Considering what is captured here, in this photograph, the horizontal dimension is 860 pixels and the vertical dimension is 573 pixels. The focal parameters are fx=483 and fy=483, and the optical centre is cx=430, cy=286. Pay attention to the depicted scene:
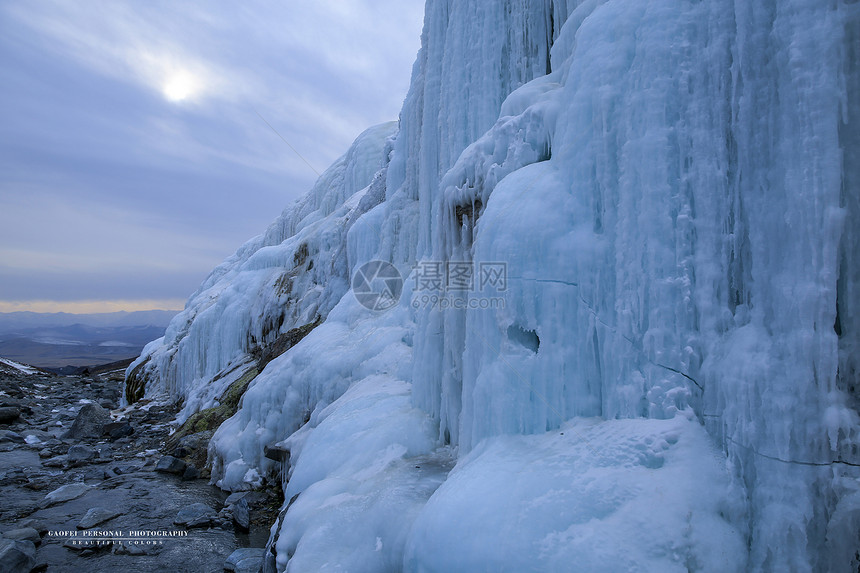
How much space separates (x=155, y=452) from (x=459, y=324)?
1168cm

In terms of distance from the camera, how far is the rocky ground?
7.09m

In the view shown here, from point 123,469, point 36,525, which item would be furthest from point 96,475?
point 36,525

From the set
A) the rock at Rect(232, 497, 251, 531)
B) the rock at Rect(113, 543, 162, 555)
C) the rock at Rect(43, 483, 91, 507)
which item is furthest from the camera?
the rock at Rect(43, 483, 91, 507)

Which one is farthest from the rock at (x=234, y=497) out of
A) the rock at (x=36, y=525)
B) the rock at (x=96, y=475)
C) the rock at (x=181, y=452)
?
the rock at (x=96, y=475)

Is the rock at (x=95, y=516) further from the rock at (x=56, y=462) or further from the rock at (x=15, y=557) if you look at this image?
the rock at (x=56, y=462)

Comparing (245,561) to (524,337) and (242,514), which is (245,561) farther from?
(524,337)

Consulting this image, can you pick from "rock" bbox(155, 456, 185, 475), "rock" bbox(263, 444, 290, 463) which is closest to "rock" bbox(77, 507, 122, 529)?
"rock" bbox(155, 456, 185, 475)

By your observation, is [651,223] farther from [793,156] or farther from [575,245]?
[793,156]

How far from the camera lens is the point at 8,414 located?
717 inches

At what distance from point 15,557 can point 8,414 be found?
50.5 ft

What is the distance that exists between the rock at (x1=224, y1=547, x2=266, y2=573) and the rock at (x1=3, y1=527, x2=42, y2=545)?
11.2 feet

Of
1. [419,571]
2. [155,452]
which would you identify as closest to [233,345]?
[155,452]

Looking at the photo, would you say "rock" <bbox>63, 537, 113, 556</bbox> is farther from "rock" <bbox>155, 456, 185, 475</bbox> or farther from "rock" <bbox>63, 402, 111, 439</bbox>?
"rock" <bbox>63, 402, 111, 439</bbox>

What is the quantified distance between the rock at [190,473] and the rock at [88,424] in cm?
727
